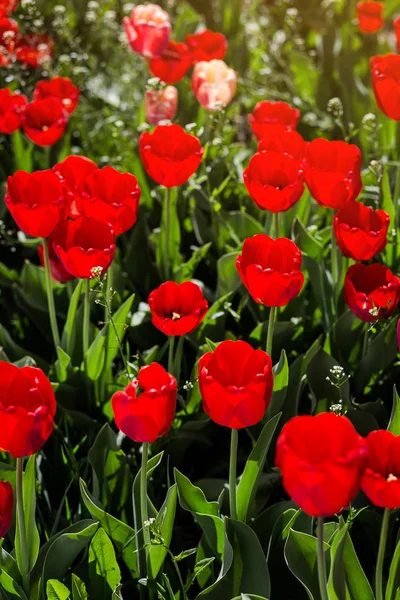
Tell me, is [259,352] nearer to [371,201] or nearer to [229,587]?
[229,587]

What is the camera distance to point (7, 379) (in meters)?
1.21

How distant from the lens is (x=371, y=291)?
5.32 feet

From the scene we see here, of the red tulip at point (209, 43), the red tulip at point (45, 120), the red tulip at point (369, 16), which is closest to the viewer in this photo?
the red tulip at point (45, 120)

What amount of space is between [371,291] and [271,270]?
1.03ft

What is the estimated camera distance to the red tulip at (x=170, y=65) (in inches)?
95.4

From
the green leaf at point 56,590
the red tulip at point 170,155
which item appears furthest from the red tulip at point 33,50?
the green leaf at point 56,590

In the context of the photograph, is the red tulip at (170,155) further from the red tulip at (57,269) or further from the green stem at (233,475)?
the green stem at (233,475)

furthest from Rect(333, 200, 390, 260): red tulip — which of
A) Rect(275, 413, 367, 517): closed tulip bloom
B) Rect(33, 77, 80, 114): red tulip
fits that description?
Rect(33, 77, 80, 114): red tulip

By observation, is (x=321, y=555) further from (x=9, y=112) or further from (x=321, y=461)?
(x=9, y=112)

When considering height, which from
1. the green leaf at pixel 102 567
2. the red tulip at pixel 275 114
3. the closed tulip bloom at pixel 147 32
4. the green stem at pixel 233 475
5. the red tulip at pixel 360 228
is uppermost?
the closed tulip bloom at pixel 147 32

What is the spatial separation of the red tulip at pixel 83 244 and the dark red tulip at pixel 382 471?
0.65 m

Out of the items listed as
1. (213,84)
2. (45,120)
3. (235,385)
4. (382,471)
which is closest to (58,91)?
(45,120)

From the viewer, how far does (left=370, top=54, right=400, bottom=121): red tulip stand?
5.82 feet

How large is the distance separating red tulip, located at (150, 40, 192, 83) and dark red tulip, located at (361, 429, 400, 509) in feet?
5.38
